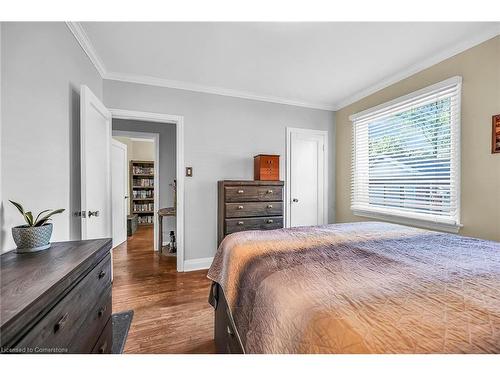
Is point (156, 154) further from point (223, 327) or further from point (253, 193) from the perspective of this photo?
point (223, 327)

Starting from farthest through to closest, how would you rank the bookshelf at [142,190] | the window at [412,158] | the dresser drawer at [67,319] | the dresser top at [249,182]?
the bookshelf at [142,190] → the dresser top at [249,182] → the window at [412,158] → the dresser drawer at [67,319]

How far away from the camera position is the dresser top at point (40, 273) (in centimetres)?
66

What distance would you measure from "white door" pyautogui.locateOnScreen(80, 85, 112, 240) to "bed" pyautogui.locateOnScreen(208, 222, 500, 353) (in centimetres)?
134

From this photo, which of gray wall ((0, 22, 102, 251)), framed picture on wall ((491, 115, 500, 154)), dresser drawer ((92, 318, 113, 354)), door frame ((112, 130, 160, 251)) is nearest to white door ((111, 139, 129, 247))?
door frame ((112, 130, 160, 251))

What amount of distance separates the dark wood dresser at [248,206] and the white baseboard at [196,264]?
1.18ft

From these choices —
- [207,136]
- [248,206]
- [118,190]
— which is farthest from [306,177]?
[118,190]

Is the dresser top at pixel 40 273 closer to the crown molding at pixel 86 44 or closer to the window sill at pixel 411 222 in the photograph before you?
the crown molding at pixel 86 44

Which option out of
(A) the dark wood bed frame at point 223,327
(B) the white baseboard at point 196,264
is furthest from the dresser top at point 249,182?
(A) the dark wood bed frame at point 223,327
